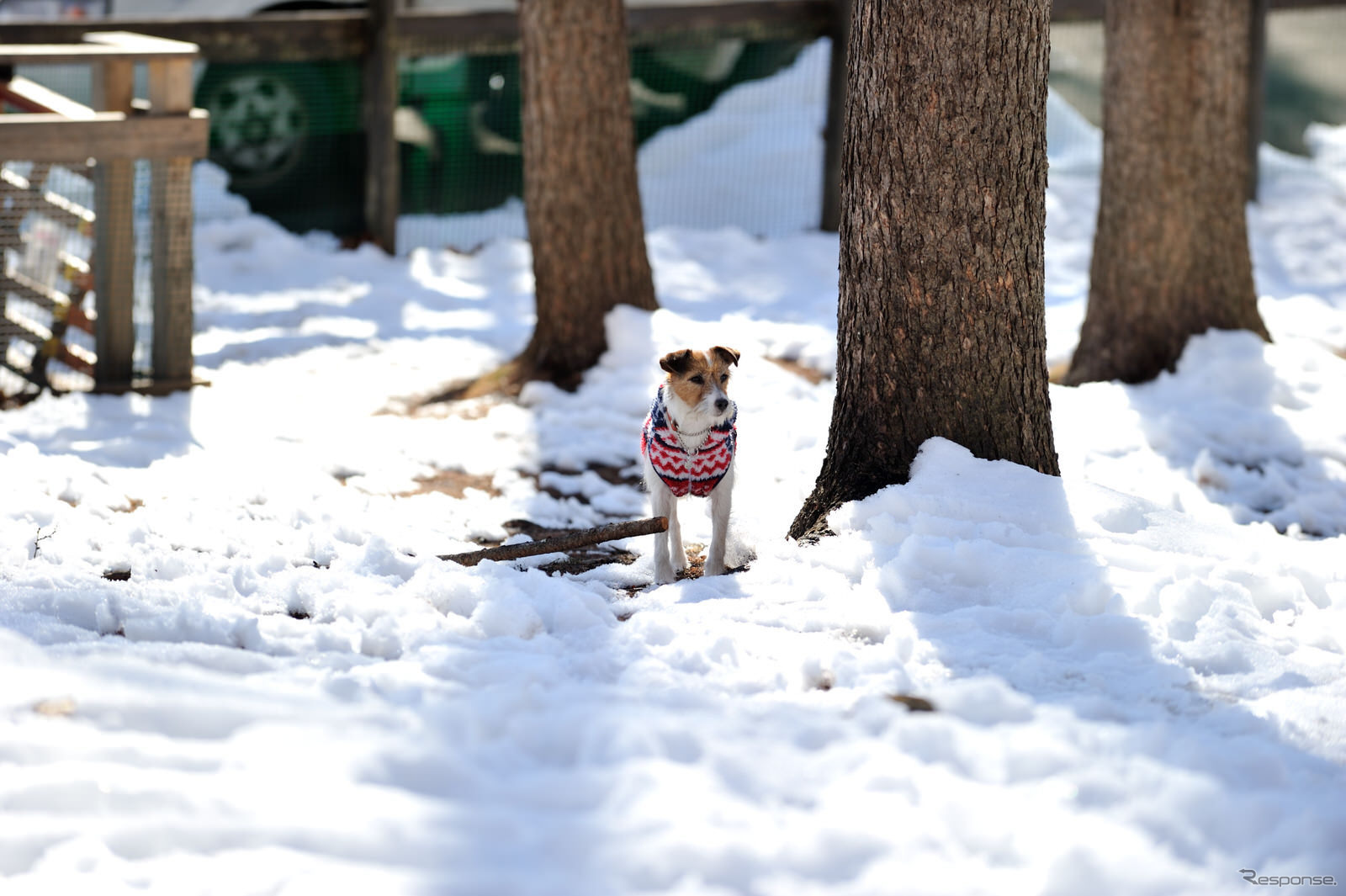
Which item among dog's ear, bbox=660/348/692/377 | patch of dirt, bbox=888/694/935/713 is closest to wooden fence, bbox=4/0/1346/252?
dog's ear, bbox=660/348/692/377

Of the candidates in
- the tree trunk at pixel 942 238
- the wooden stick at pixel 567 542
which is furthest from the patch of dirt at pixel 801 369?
the wooden stick at pixel 567 542

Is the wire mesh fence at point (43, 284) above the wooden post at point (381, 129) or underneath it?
underneath

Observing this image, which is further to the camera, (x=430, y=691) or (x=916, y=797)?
(x=430, y=691)

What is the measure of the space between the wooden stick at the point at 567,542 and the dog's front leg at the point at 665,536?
120 millimetres

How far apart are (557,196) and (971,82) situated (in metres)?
3.82

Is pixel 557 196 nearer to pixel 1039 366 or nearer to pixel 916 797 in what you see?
pixel 1039 366

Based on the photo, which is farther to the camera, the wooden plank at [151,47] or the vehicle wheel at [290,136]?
the vehicle wheel at [290,136]

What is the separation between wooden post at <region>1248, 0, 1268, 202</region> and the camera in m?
11.3

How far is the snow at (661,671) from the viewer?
303 cm

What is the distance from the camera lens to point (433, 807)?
10.4 ft

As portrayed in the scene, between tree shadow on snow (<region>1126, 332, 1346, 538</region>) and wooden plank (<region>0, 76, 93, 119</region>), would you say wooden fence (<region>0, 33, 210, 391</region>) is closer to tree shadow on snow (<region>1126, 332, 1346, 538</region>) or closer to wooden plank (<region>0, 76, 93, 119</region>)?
wooden plank (<region>0, 76, 93, 119</region>)

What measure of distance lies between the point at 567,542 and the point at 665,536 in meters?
0.42

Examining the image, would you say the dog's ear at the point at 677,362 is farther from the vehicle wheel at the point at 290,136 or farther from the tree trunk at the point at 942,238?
the vehicle wheel at the point at 290,136

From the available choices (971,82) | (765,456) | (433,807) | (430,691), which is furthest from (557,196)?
(433,807)
